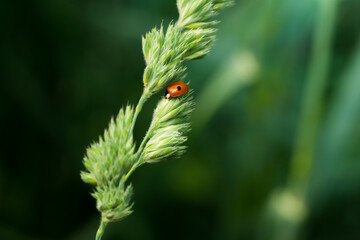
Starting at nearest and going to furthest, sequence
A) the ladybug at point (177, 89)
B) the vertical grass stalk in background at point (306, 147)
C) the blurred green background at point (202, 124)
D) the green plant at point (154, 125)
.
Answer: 1. the green plant at point (154, 125)
2. the ladybug at point (177, 89)
3. the vertical grass stalk in background at point (306, 147)
4. the blurred green background at point (202, 124)

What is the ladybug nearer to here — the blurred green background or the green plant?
the green plant

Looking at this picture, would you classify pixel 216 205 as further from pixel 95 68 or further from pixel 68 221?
pixel 95 68

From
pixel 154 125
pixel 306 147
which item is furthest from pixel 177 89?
pixel 306 147

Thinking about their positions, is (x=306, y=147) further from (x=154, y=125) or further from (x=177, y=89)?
(x=154, y=125)

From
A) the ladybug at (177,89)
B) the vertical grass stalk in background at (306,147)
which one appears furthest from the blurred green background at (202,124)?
the ladybug at (177,89)

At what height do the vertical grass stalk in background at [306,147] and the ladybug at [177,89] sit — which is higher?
the ladybug at [177,89]

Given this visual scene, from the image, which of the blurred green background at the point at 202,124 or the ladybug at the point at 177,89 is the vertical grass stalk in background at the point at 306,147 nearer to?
the blurred green background at the point at 202,124
